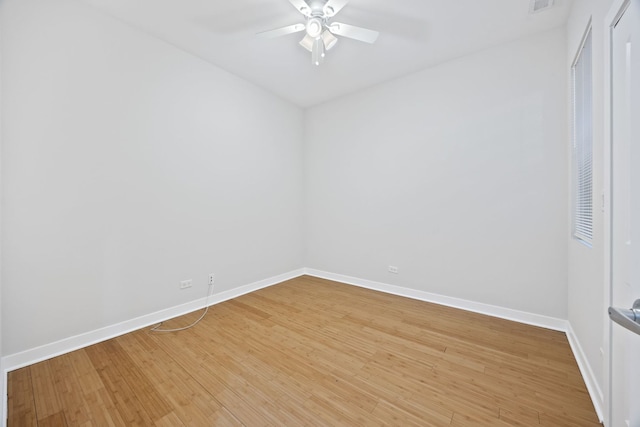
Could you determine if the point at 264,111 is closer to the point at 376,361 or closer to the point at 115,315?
the point at 115,315

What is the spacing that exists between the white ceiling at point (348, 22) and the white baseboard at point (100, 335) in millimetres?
2890

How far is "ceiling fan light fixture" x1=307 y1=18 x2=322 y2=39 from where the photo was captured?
2055mm

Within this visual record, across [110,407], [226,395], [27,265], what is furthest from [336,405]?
[27,265]

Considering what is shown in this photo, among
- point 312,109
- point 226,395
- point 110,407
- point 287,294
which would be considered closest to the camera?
point 110,407

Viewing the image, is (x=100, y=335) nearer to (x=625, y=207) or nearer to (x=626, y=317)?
(x=626, y=317)

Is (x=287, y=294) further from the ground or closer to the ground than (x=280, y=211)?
closer to the ground

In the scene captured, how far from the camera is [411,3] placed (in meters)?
2.04

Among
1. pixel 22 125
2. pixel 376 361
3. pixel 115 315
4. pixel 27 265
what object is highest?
pixel 22 125

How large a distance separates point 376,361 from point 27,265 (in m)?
2.82

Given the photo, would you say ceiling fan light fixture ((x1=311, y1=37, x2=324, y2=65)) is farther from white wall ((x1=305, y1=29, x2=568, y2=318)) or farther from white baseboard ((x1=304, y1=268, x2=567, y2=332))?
white baseboard ((x1=304, y1=268, x2=567, y2=332))

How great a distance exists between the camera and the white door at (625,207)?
0.77 metres

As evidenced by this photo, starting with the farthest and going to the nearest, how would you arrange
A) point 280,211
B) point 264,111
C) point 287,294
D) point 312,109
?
point 312,109, point 280,211, point 264,111, point 287,294

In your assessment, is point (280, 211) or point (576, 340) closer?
point (576, 340)

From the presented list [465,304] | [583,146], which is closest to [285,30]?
[583,146]
